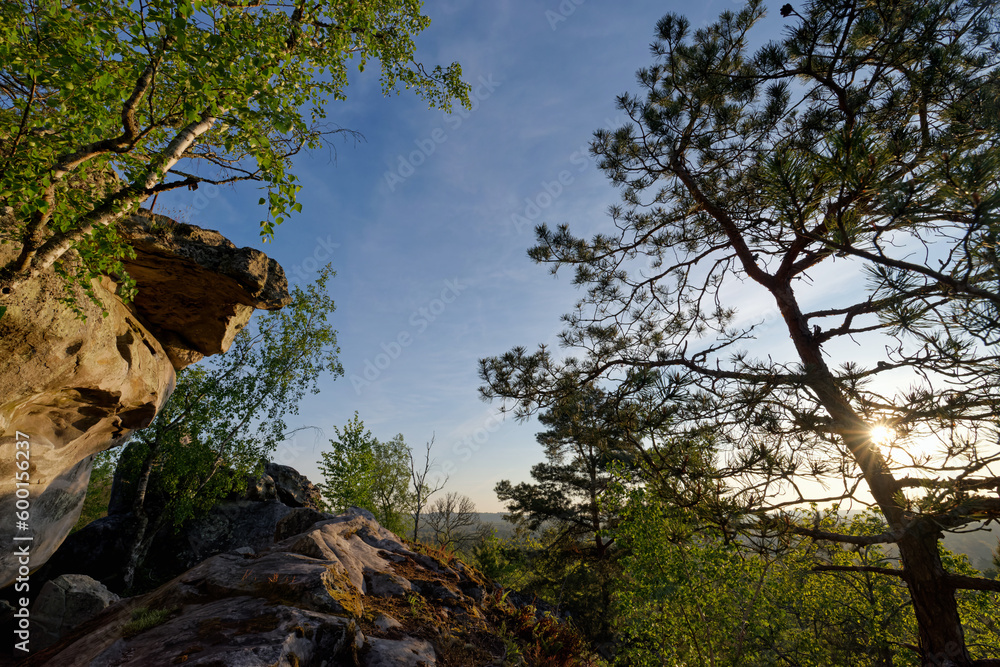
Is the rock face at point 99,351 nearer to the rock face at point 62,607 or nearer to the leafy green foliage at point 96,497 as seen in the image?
the rock face at point 62,607

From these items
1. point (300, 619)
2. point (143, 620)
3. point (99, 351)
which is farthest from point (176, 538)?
point (300, 619)

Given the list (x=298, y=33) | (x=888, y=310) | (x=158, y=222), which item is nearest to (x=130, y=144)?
(x=298, y=33)

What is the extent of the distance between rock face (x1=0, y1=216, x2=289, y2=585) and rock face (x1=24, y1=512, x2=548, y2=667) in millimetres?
4361

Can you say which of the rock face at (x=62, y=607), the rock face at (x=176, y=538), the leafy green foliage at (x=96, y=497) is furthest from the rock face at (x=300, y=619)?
the leafy green foliage at (x=96, y=497)

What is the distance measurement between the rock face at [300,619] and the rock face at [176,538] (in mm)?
8395

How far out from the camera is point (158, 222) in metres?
7.77

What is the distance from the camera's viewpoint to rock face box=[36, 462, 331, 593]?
47.9ft

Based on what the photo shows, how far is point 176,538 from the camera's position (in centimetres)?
1677

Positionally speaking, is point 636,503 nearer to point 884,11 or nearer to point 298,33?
point 884,11

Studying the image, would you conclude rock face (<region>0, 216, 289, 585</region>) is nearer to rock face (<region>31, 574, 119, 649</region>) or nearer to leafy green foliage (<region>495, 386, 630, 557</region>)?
rock face (<region>31, 574, 119, 649</region>)

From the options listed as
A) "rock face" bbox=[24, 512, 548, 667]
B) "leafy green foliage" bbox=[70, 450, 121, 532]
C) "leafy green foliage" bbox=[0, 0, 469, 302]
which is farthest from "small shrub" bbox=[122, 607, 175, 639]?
"leafy green foliage" bbox=[70, 450, 121, 532]

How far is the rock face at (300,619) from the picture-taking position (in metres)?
3.83

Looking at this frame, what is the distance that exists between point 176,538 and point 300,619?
18.3 metres

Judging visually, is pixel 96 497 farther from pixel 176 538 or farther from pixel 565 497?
pixel 565 497
